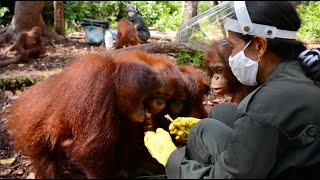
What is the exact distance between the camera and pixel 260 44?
1653mm

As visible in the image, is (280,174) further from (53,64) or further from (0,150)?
(53,64)

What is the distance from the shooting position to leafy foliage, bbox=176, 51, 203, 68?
4.54 meters

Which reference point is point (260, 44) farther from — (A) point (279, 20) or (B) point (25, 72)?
Answer: (B) point (25, 72)

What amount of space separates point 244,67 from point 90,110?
36.8 inches

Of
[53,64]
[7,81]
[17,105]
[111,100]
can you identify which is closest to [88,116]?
[111,100]

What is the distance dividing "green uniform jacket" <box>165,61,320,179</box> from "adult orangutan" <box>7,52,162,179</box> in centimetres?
61

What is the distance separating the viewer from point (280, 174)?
1496 mm

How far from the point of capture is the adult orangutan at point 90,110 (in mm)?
2176

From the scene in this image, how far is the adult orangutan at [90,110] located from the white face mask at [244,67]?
63cm

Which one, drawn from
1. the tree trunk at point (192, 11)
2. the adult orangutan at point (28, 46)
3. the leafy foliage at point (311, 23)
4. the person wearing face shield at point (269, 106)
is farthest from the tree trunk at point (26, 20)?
the person wearing face shield at point (269, 106)

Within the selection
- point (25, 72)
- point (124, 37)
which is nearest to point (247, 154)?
point (25, 72)

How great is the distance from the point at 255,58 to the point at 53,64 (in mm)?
5491

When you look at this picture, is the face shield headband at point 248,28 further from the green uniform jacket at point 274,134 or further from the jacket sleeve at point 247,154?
the jacket sleeve at point 247,154

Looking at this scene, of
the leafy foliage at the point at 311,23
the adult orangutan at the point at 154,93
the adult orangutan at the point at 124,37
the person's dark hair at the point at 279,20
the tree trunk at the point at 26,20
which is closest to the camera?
the person's dark hair at the point at 279,20
